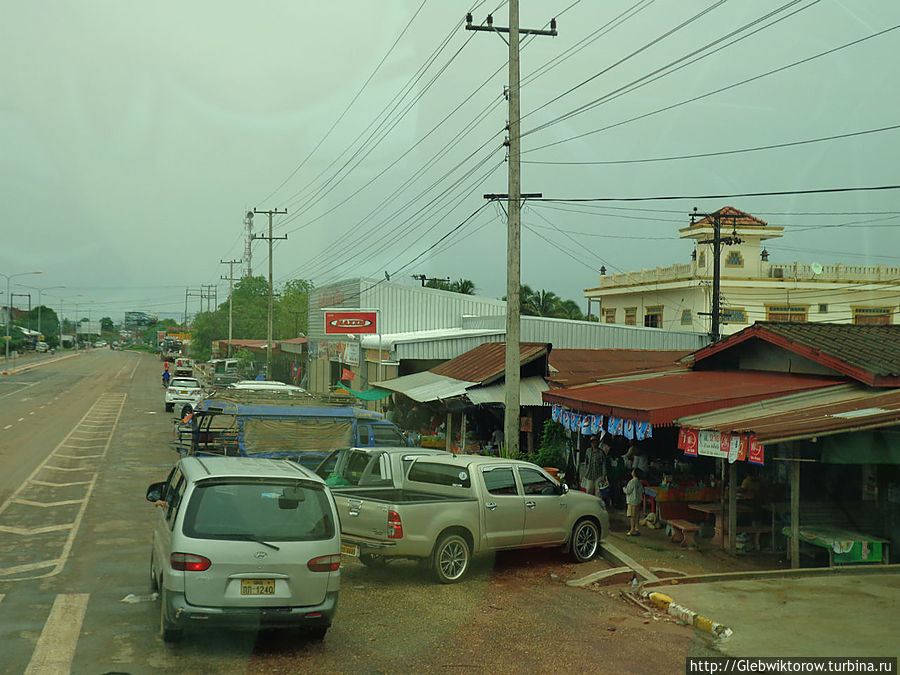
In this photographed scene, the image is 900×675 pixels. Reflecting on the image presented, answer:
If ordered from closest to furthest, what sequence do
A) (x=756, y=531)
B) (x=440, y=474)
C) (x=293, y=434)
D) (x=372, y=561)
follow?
(x=372, y=561), (x=440, y=474), (x=756, y=531), (x=293, y=434)

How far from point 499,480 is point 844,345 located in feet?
23.4

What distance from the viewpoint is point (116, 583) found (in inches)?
424

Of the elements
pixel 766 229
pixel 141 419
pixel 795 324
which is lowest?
pixel 141 419

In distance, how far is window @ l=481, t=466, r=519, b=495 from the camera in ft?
40.7

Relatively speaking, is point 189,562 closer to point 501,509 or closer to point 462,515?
point 462,515

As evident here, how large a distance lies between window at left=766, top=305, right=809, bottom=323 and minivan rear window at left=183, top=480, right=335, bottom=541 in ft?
149

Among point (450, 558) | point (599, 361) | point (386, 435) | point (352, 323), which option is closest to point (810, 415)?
point (450, 558)

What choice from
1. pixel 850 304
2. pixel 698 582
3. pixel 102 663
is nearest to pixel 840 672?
pixel 698 582

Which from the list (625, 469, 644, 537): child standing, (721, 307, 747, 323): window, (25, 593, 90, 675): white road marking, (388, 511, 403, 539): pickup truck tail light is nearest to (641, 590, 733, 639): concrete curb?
(388, 511, 403, 539): pickup truck tail light

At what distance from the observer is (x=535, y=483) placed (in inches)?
509

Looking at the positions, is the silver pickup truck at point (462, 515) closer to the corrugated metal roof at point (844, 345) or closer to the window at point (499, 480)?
the window at point (499, 480)

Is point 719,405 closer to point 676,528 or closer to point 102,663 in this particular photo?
point 676,528

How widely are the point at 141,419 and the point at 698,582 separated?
3097 centimetres

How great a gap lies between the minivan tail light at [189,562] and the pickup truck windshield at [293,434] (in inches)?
408
